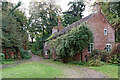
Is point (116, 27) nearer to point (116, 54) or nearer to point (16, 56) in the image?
point (116, 54)

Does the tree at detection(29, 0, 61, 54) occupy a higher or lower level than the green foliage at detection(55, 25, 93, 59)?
higher

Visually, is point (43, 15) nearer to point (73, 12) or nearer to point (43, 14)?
point (43, 14)

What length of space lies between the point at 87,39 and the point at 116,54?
14.3 ft

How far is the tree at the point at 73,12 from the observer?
1355 inches

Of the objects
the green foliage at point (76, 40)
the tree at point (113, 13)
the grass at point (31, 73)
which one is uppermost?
the tree at point (113, 13)

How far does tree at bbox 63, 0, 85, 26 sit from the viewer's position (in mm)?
34416

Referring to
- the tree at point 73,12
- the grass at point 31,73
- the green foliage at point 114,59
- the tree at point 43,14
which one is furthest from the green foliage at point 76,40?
the tree at point 73,12

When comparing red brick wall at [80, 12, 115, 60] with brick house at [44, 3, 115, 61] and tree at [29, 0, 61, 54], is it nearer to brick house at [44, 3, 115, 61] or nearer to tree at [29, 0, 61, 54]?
brick house at [44, 3, 115, 61]

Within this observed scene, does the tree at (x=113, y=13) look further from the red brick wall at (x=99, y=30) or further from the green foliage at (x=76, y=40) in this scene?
the green foliage at (x=76, y=40)

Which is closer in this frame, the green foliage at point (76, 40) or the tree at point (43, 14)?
the green foliage at point (76, 40)

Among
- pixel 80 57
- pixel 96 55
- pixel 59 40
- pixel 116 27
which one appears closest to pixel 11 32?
pixel 59 40

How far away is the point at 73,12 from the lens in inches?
1388

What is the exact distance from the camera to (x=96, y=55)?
15.8 m

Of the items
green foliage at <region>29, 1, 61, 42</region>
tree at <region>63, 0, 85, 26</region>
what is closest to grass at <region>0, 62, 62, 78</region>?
green foliage at <region>29, 1, 61, 42</region>
